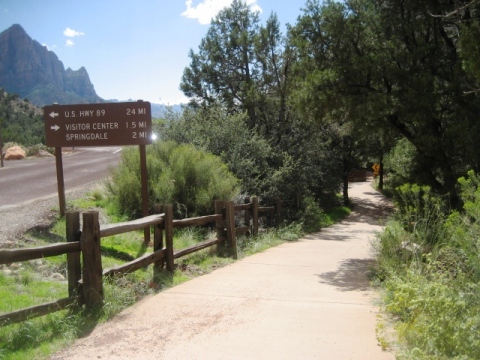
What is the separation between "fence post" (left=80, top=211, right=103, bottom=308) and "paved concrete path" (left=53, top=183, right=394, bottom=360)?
38cm

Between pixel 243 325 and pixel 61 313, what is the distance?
196 cm

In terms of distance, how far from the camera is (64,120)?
10.1m

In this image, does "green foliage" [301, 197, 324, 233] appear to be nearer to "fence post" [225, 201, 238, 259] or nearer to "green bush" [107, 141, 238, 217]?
"green bush" [107, 141, 238, 217]

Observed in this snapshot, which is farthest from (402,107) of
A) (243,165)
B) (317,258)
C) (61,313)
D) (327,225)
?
(327,225)

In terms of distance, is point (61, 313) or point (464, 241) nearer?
point (464, 241)

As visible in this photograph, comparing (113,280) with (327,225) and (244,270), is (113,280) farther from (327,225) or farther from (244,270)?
(327,225)

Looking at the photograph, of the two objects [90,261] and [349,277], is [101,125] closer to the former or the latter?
[90,261]

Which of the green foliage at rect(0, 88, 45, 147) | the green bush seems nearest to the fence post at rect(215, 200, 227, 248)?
the green bush

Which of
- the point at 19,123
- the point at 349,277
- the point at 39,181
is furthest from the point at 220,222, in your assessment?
the point at 19,123

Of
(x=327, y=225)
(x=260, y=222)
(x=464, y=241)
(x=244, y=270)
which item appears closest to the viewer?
(x=464, y=241)

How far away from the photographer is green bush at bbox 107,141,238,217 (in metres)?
11.5

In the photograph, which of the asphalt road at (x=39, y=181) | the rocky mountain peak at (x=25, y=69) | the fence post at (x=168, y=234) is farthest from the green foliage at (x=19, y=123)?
the rocky mountain peak at (x=25, y=69)

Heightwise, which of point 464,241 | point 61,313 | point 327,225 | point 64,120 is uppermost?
point 64,120

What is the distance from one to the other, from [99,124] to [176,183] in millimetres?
2786
